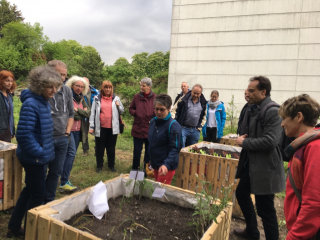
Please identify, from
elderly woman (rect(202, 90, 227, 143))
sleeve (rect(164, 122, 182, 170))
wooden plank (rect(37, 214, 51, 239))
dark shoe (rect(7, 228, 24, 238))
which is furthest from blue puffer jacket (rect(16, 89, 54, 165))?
elderly woman (rect(202, 90, 227, 143))

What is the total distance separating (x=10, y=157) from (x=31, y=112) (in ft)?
3.94

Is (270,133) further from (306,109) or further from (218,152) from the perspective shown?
(218,152)

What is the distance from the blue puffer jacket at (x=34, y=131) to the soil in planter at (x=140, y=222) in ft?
2.18

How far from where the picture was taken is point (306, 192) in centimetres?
123

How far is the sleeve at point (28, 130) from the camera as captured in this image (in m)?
2.05

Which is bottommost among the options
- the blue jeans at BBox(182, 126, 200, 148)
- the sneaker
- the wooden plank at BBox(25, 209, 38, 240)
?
the sneaker

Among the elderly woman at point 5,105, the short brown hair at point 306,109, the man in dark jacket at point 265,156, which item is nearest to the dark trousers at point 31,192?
the elderly woman at point 5,105

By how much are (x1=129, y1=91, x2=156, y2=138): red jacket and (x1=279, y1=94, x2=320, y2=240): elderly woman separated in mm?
3143

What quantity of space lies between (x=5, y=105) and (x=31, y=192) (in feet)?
6.47

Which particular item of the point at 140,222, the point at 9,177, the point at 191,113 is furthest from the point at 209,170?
the point at 9,177

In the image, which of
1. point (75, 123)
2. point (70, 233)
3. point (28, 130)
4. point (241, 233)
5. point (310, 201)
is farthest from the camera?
point (75, 123)

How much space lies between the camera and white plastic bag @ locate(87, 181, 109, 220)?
1.86m

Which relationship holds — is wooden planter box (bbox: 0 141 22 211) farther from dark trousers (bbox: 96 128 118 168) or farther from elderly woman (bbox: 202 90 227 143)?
elderly woman (bbox: 202 90 227 143)

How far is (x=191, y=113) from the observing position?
477cm
